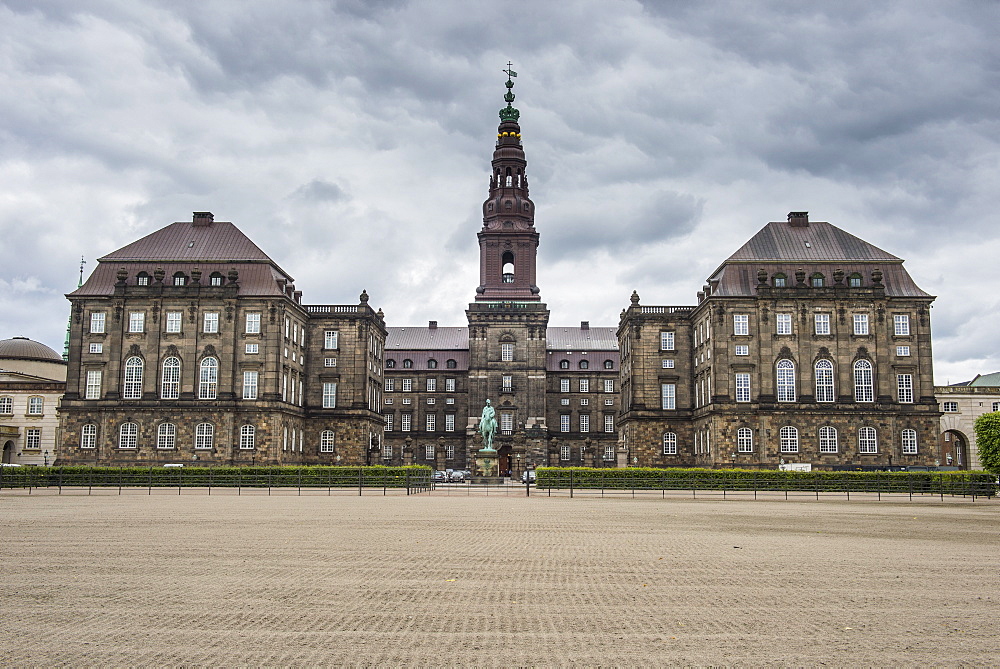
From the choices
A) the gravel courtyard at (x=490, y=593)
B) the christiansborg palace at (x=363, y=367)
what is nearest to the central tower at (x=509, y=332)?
the christiansborg palace at (x=363, y=367)

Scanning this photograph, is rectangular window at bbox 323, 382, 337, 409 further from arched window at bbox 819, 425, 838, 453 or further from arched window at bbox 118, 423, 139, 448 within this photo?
arched window at bbox 819, 425, 838, 453

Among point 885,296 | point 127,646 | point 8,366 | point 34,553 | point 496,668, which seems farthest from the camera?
point 8,366

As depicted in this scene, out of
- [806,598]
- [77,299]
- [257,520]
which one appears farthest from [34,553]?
[77,299]

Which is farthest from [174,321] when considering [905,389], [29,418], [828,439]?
[905,389]

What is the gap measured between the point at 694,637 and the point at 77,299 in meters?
77.3

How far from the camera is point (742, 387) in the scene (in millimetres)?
77000

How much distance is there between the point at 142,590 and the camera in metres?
15.4

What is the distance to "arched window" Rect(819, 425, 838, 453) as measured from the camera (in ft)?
246

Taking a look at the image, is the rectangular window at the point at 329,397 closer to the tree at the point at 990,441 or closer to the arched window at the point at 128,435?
the arched window at the point at 128,435

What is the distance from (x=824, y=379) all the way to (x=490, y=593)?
66.3 m

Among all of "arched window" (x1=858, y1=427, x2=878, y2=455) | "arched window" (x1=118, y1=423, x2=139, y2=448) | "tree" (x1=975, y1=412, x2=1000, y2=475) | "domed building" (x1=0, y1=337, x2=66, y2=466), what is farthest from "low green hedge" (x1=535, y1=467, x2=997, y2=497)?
"domed building" (x1=0, y1=337, x2=66, y2=466)

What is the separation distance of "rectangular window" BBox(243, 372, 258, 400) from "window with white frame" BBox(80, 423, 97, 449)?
12.6m

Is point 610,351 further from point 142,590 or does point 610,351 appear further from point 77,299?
point 142,590

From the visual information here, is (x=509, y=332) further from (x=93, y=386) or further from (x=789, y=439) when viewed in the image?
(x=93, y=386)
